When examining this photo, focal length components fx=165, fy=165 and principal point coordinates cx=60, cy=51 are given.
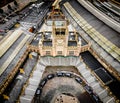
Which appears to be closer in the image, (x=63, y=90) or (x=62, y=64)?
(x=63, y=90)

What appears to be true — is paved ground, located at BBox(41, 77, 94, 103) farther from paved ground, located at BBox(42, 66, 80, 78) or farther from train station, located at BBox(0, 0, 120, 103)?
paved ground, located at BBox(42, 66, 80, 78)

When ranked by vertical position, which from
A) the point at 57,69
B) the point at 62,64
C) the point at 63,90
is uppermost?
the point at 62,64

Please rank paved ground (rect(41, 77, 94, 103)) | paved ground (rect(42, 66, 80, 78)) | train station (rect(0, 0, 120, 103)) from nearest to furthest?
train station (rect(0, 0, 120, 103))
paved ground (rect(41, 77, 94, 103))
paved ground (rect(42, 66, 80, 78))

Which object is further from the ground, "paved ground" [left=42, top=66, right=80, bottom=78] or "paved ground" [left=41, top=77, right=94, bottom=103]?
"paved ground" [left=42, top=66, right=80, bottom=78]

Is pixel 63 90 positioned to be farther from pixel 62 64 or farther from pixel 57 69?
pixel 62 64

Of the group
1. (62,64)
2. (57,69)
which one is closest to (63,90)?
(57,69)

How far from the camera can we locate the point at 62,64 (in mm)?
80375

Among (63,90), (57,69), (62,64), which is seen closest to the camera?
(63,90)

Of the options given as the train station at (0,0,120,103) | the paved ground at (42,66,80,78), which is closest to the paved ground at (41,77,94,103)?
the train station at (0,0,120,103)

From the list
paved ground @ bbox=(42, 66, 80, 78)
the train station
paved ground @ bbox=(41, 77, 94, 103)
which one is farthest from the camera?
paved ground @ bbox=(42, 66, 80, 78)

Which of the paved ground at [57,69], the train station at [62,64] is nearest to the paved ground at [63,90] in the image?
the train station at [62,64]

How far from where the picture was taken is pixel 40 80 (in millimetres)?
73562

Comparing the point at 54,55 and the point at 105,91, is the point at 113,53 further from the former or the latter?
the point at 54,55

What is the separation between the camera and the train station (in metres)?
66.8
